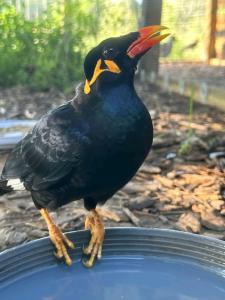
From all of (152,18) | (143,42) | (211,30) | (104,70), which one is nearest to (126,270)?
(104,70)

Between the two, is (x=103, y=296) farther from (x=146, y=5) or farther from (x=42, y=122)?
(x=146, y=5)

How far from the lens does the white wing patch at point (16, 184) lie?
2309 millimetres

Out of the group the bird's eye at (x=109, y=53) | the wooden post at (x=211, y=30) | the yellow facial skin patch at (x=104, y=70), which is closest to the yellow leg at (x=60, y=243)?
the yellow facial skin patch at (x=104, y=70)

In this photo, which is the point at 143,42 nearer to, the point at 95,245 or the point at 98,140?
the point at 98,140

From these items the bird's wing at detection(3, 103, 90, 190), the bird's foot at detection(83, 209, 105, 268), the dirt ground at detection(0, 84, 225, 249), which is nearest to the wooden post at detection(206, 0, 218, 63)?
the dirt ground at detection(0, 84, 225, 249)

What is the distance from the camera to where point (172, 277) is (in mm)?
2096

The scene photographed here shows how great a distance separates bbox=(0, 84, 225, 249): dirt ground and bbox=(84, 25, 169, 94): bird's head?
102cm

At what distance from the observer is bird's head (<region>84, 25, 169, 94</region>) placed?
1.95 m

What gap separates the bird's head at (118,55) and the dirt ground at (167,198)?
1020mm

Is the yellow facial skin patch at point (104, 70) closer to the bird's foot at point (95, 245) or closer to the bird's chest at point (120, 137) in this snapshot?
the bird's chest at point (120, 137)

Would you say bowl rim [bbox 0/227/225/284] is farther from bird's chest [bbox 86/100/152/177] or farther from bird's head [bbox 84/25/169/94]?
bird's head [bbox 84/25/169/94]

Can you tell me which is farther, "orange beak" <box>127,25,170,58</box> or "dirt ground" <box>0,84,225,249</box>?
"dirt ground" <box>0,84,225,249</box>

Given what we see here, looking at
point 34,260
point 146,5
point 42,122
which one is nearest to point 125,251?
point 34,260

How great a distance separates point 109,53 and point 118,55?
0.04 m
